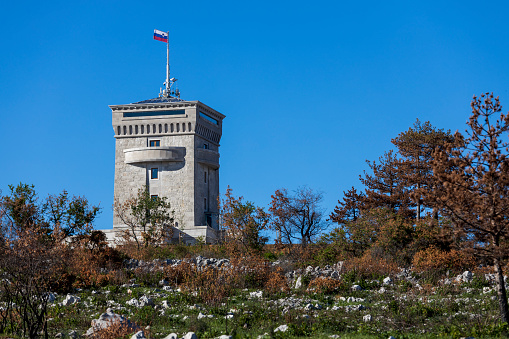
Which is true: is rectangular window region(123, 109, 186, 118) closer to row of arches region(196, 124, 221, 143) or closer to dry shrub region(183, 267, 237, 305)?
row of arches region(196, 124, 221, 143)

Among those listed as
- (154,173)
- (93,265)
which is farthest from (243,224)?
(154,173)

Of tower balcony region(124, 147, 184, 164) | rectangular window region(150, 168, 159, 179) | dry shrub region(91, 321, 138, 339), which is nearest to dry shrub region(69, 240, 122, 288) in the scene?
dry shrub region(91, 321, 138, 339)

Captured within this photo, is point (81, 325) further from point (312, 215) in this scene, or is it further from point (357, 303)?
point (312, 215)

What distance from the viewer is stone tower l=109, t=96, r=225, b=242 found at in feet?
171

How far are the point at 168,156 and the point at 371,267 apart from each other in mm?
33041

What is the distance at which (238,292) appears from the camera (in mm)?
19344

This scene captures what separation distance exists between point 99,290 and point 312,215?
60.5 feet

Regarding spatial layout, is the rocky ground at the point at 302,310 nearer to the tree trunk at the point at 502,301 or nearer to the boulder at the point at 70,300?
the boulder at the point at 70,300

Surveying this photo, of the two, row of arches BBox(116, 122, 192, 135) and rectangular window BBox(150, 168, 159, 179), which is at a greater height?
row of arches BBox(116, 122, 192, 135)

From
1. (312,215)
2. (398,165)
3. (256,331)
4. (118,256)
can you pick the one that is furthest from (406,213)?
(256,331)

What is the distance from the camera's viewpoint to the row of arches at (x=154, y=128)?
2083 inches

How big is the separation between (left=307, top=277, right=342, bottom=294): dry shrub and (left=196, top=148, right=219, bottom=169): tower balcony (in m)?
34.4

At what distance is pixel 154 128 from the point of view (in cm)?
5347

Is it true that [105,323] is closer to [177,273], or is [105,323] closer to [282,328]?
[282,328]
